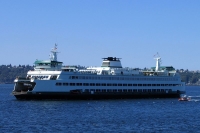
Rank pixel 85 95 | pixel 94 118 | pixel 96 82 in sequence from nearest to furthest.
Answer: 1. pixel 94 118
2. pixel 85 95
3. pixel 96 82

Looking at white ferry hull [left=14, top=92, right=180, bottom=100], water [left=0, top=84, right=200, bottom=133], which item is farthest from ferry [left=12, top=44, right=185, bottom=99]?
water [left=0, top=84, right=200, bottom=133]

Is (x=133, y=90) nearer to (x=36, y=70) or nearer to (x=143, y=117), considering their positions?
(x=36, y=70)

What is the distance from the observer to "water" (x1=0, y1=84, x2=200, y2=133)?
2164 inches

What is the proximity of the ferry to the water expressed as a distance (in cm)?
577

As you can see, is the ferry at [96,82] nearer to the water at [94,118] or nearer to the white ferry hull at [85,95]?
the white ferry hull at [85,95]

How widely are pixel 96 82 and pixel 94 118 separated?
33.3 m

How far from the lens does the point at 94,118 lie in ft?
210

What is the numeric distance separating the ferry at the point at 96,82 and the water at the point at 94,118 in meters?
5.77

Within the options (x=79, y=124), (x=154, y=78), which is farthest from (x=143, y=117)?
(x=154, y=78)

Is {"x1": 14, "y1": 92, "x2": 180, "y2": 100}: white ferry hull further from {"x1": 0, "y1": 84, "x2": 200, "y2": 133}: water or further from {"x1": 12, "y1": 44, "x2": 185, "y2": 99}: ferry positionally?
{"x1": 0, "y1": 84, "x2": 200, "y2": 133}: water

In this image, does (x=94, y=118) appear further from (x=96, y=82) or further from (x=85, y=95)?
(x=96, y=82)

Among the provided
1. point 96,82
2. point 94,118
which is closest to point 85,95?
point 96,82

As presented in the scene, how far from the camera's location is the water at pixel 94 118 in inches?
2164

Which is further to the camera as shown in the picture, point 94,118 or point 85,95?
point 85,95
